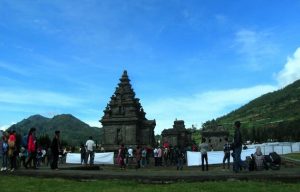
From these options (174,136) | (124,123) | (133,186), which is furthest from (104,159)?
(174,136)

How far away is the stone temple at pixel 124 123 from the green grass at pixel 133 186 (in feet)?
188

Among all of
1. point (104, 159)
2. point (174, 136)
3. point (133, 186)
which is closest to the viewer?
point (133, 186)

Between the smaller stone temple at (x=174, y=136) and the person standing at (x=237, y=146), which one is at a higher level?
the smaller stone temple at (x=174, y=136)

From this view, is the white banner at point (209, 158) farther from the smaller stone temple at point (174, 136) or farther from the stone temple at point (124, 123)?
the smaller stone temple at point (174, 136)

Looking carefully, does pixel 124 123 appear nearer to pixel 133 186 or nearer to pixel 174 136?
pixel 174 136

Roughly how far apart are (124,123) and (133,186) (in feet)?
197

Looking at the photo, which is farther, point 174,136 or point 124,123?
point 174,136

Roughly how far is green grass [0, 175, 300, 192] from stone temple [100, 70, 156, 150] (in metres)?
57.4

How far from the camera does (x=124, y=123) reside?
75.6 meters

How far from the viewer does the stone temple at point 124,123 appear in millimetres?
75000

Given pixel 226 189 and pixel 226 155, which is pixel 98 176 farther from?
pixel 226 155

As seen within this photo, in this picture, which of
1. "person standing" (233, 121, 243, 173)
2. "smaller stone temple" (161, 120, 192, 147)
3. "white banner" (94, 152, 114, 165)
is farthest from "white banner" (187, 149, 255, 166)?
"smaller stone temple" (161, 120, 192, 147)

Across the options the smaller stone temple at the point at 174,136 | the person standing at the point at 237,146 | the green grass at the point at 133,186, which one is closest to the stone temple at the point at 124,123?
the smaller stone temple at the point at 174,136

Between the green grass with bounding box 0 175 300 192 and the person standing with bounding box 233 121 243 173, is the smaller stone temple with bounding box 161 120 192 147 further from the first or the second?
the green grass with bounding box 0 175 300 192
